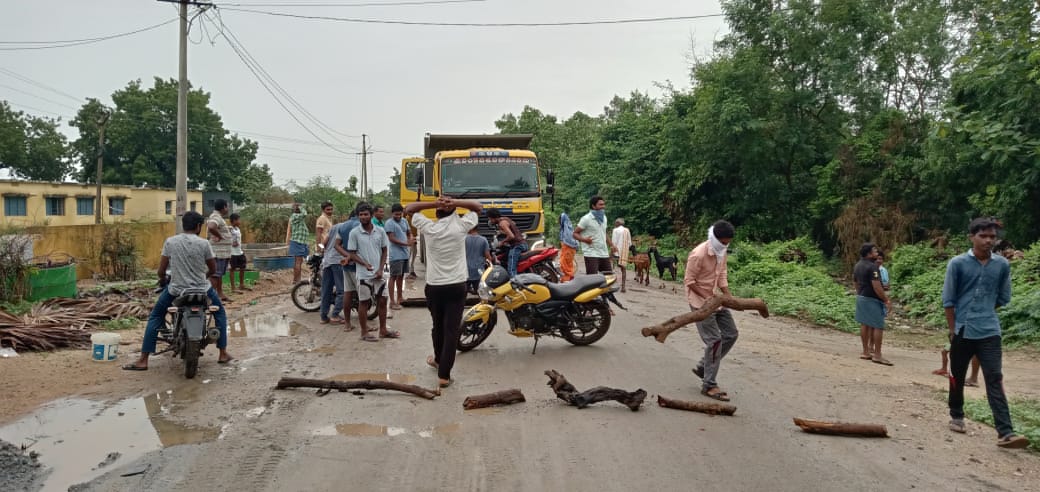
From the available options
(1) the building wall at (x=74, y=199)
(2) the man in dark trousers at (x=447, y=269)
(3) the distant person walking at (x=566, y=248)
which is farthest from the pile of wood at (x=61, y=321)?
(1) the building wall at (x=74, y=199)

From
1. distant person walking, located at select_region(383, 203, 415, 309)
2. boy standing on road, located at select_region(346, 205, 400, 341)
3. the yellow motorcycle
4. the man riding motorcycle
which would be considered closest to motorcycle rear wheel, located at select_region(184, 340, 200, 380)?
the man riding motorcycle

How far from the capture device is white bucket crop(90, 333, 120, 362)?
7.95 metres

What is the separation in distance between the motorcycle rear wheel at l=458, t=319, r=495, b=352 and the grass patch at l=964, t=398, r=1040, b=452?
492 centimetres

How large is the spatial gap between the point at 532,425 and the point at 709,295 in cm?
220

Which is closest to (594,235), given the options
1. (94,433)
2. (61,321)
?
(61,321)

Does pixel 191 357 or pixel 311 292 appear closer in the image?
pixel 191 357

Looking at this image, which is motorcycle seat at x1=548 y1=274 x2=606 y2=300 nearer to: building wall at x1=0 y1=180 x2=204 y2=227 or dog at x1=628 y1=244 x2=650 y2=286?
dog at x1=628 y1=244 x2=650 y2=286

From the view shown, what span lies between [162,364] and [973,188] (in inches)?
733

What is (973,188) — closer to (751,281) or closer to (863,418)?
(751,281)

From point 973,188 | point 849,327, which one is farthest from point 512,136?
point 973,188

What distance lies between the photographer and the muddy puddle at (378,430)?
18.2ft

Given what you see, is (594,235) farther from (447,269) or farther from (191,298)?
(191,298)

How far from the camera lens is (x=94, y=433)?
5.66m

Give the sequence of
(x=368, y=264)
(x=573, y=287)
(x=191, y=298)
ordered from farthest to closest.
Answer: (x=368, y=264)
(x=573, y=287)
(x=191, y=298)
